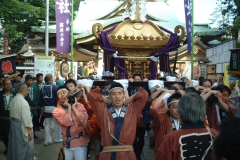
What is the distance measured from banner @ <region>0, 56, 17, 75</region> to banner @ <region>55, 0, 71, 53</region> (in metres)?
2.53

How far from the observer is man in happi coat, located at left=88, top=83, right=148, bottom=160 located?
3.13 metres

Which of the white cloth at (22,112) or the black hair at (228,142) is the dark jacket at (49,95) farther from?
the black hair at (228,142)

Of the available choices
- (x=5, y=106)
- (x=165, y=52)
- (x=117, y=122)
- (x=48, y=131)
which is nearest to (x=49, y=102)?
(x=48, y=131)

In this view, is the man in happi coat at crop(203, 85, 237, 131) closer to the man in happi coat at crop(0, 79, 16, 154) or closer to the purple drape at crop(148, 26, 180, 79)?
the purple drape at crop(148, 26, 180, 79)

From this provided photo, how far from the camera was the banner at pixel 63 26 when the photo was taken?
10.8 m

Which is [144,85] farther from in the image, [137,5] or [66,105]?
[137,5]

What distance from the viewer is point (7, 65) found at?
8469 millimetres

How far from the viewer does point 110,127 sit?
3174 mm

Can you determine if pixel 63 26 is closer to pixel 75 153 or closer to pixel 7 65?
pixel 7 65

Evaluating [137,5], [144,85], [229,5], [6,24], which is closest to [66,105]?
[144,85]

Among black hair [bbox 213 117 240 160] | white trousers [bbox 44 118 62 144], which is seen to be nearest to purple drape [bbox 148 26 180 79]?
white trousers [bbox 44 118 62 144]

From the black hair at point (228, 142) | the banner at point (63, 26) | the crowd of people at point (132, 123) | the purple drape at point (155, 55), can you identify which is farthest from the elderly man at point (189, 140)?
the banner at point (63, 26)

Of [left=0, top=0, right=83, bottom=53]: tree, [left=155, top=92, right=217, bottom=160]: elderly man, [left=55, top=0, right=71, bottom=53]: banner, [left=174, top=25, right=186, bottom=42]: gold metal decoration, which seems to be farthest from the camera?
[left=55, top=0, right=71, bottom=53]: banner

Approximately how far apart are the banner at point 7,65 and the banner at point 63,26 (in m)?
2.53
